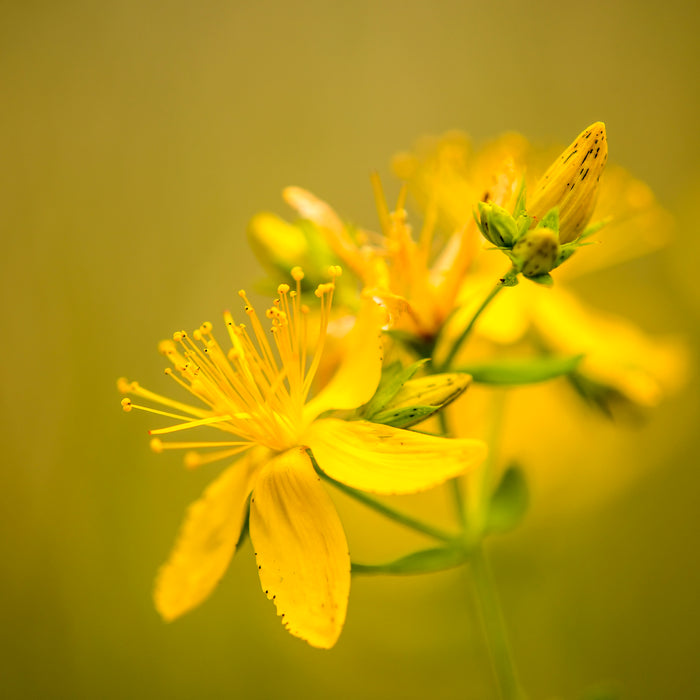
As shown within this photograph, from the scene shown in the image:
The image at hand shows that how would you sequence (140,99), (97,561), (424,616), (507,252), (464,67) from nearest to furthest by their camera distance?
(507,252) < (424,616) < (97,561) < (140,99) < (464,67)

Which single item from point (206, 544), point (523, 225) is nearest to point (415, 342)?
point (523, 225)

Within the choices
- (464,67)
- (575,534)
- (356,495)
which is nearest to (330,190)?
(464,67)

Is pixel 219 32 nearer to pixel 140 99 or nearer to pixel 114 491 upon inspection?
pixel 140 99

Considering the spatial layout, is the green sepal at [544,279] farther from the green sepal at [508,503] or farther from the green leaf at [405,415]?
the green sepal at [508,503]

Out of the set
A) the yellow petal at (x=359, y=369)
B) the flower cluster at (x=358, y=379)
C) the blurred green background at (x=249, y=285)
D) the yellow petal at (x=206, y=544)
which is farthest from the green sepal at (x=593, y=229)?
the blurred green background at (x=249, y=285)

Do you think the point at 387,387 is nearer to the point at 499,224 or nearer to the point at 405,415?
the point at 405,415
